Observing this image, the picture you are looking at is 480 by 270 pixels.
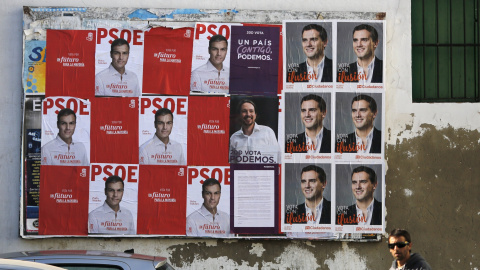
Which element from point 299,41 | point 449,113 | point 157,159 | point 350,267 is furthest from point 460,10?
point 157,159

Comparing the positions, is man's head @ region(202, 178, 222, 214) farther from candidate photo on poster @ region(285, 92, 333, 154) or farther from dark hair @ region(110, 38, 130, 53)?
dark hair @ region(110, 38, 130, 53)

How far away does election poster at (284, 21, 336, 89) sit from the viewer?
983cm

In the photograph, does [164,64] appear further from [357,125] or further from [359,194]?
[359,194]

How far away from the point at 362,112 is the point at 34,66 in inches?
169

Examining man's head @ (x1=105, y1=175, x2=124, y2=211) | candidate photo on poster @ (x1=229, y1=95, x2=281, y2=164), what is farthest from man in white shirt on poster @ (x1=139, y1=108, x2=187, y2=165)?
candidate photo on poster @ (x1=229, y1=95, x2=281, y2=164)

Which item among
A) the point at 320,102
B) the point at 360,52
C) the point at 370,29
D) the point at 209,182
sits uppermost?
the point at 370,29

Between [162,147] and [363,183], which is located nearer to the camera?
[162,147]

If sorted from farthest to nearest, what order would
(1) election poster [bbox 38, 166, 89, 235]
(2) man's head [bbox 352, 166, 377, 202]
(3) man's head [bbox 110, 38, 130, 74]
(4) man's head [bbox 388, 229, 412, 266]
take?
(2) man's head [bbox 352, 166, 377, 202], (3) man's head [bbox 110, 38, 130, 74], (1) election poster [bbox 38, 166, 89, 235], (4) man's head [bbox 388, 229, 412, 266]

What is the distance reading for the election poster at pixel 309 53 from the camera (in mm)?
9828

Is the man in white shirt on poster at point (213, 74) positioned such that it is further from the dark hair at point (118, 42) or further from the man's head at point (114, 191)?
the man's head at point (114, 191)

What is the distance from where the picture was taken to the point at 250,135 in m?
9.77

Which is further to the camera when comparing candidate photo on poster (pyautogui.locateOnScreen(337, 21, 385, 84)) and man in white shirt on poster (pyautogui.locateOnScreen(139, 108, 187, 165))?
candidate photo on poster (pyautogui.locateOnScreen(337, 21, 385, 84))

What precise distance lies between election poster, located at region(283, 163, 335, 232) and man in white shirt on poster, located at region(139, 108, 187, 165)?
1.43 metres

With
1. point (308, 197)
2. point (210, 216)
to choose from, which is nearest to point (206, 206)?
point (210, 216)
